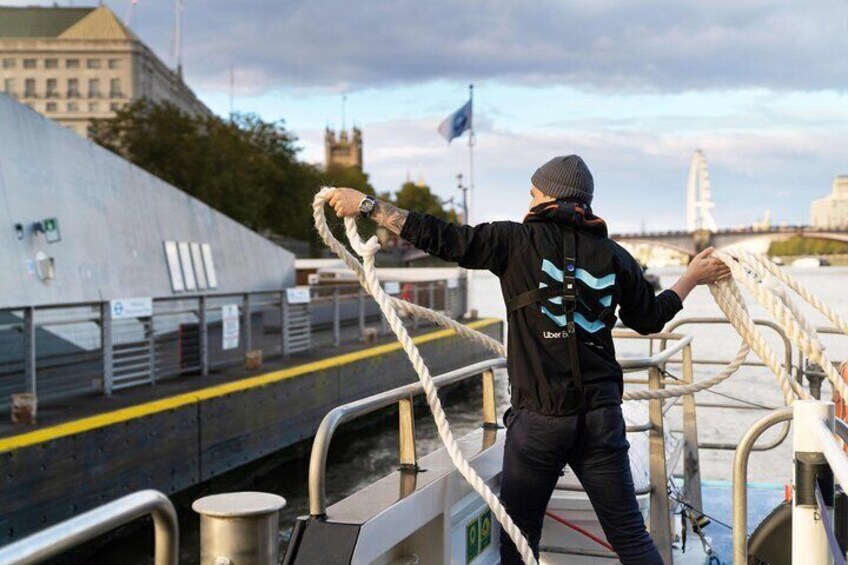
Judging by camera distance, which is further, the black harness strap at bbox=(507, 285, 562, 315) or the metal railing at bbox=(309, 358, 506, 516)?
the black harness strap at bbox=(507, 285, 562, 315)

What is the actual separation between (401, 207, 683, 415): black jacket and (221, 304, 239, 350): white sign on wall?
11.7m

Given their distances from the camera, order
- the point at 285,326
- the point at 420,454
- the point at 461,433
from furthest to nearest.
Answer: the point at 461,433, the point at 285,326, the point at 420,454

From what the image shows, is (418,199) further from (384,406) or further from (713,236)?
(384,406)

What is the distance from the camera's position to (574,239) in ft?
12.8

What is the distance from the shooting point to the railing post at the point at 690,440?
6270mm

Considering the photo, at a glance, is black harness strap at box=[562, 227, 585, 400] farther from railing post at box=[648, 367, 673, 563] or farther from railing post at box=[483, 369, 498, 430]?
railing post at box=[483, 369, 498, 430]

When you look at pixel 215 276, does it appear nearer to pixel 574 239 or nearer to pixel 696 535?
pixel 696 535

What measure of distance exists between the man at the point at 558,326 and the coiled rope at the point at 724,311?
227mm

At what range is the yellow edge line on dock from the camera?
956 centimetres

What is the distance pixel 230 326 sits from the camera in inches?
619

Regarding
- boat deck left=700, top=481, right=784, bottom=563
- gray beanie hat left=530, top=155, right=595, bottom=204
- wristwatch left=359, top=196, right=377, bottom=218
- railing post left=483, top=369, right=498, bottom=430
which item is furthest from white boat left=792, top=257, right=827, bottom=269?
wristwatch left=359, top=196, right=377, bottom=218

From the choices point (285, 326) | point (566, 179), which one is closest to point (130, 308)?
point (285, 326)

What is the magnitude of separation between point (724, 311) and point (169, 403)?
8.73m

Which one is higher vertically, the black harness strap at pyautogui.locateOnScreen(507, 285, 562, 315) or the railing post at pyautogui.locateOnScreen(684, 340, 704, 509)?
the black harness strap at pyautogui.locateOnScreen(507, 285, 562, 315)
